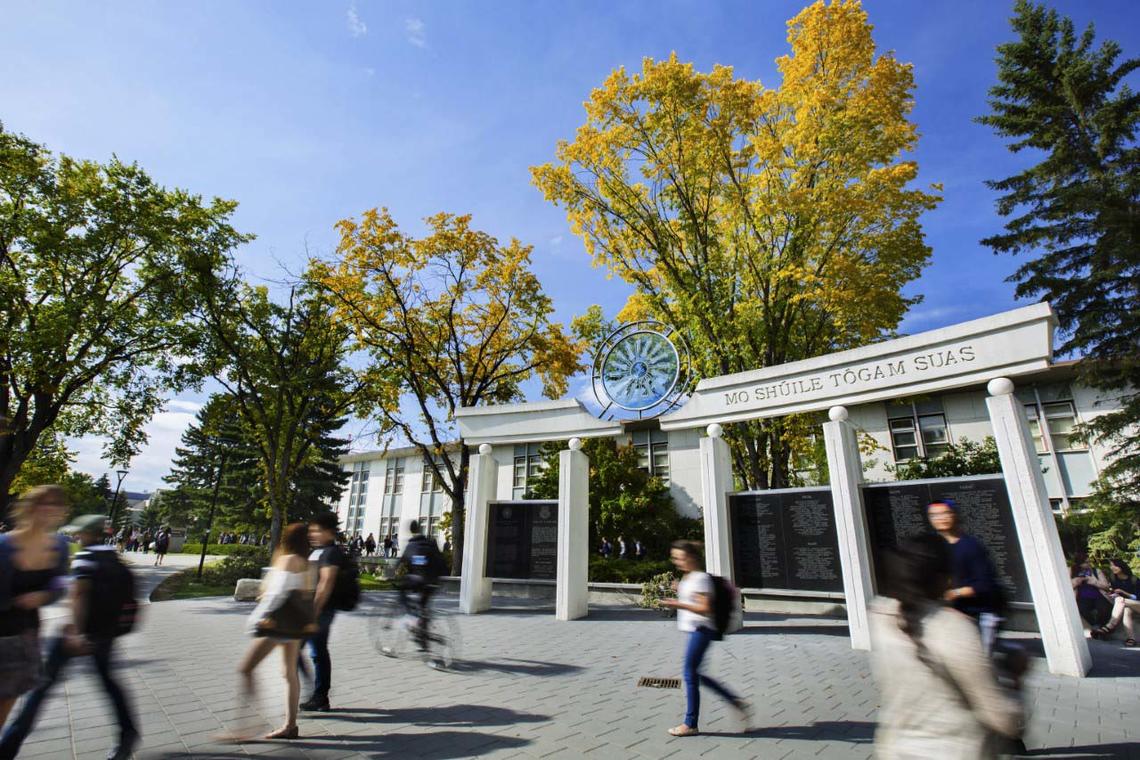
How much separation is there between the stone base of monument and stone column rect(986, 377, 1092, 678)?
15996 millimetres

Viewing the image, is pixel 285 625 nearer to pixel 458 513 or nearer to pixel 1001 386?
pixel 1001 386

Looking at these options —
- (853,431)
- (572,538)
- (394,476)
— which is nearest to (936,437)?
(853,431)

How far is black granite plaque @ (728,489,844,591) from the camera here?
8787 millimetres

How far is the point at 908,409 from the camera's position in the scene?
2698 centimetres

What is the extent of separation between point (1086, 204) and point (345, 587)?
67.3 ft

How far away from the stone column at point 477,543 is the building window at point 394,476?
34.1 m

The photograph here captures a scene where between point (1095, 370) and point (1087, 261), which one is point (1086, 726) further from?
point (1087, 261)

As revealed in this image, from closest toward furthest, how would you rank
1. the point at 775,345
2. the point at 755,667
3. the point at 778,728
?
the point at 778,728
the point at 755,667
the point at 775,345

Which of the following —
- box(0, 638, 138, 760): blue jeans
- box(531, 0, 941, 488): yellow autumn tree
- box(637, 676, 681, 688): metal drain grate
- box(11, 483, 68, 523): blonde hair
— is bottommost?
box(637, 676, 681, 688): metal drain grate

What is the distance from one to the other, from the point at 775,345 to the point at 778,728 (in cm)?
1197

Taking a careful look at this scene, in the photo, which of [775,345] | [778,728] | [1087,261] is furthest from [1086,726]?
[1087,261]

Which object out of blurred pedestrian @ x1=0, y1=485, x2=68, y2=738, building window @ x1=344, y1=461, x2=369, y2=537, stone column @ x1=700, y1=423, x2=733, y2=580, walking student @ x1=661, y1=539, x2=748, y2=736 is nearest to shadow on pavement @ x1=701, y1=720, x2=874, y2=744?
walking student @ x1=661, y1=539, x2=748, y2=736

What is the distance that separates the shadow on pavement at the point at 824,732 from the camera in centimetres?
436

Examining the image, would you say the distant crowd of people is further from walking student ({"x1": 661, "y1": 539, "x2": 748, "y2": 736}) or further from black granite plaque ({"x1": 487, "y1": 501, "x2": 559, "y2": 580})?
walking student ({"x1": 661, "y1": 539, "x2": 748, "y2": 736})
